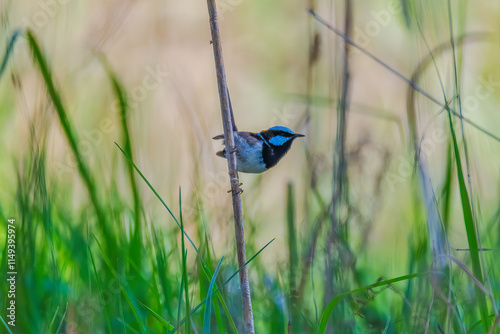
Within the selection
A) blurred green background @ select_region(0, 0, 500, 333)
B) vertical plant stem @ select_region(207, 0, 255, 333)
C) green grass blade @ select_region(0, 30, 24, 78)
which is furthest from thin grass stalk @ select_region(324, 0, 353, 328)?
green grass blade @ select_region(0, 30, 24, 78)

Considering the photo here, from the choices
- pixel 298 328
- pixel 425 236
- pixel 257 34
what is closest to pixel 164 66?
pixel 257 34

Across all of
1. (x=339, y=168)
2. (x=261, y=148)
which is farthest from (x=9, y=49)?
(x=261, y=148)

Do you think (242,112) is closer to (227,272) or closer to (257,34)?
(257,34)

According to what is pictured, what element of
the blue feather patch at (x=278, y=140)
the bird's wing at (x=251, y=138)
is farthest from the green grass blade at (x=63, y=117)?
the blue feather patch at (x=278, y=140)

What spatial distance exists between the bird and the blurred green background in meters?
0.07

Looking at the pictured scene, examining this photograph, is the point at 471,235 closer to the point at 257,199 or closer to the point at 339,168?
the point at 339,168

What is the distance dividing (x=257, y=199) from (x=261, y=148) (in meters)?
0.31

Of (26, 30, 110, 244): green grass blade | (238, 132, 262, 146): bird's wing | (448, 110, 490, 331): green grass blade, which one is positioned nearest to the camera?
(448, 110, 490, 331): green grass blade

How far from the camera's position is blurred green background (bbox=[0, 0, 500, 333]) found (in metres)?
1.19

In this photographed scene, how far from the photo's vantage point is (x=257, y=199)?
195cm

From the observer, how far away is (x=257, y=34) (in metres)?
3.34

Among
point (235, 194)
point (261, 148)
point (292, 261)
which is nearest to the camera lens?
point (235, 194)

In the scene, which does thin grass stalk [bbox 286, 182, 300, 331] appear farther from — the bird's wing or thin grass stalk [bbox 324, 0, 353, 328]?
the bird's wing

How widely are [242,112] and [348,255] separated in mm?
2255
